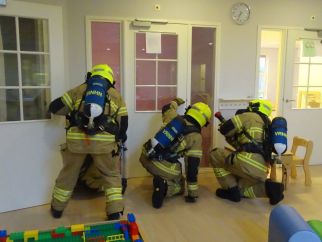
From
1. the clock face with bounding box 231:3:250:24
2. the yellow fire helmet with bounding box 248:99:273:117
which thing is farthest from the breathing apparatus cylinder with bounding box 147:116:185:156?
the clock face with bounding box 231:3:250:24

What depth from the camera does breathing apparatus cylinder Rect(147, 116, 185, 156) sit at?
3.04 metres

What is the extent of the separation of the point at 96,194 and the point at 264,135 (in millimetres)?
1859

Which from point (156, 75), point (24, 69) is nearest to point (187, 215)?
point (156, 75)

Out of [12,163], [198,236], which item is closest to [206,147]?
[198,236]

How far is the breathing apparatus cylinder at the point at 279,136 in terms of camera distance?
2.95m

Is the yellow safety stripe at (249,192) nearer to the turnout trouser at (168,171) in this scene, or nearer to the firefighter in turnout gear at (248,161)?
the firefighter in turnout gear at (248,161)

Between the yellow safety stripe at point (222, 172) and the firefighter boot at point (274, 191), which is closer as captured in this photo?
the firefighter boot at point (274, 191)

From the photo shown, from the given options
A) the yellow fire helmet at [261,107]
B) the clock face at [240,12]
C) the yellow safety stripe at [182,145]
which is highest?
the clock face at [240,12]

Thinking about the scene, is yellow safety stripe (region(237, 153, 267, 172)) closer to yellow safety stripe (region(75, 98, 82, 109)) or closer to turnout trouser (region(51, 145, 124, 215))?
turnout trouser (region(51, 145, 124, 215))

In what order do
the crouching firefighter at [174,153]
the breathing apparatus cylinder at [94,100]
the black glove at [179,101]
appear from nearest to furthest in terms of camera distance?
1. the breathing apparatus cylinder at [94,100]
2. the crouching firefighter at [174,153]
3. the black glove at [179,101]

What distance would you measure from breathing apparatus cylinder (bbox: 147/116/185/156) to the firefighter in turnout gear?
0.49 metres

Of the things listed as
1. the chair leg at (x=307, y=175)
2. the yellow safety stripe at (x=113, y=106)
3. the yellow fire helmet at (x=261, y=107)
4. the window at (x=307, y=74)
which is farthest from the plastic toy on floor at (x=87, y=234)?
the window at (x=307, y=74)

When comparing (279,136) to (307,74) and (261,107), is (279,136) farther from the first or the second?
(307,74)

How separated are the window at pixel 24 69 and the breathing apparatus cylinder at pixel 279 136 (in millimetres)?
2195
